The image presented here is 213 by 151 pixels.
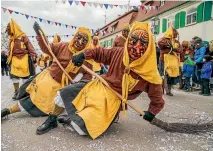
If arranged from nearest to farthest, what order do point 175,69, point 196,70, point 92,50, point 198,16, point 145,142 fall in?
point 145,142 < point 92,50 < point 175,69 < point 196,70 < point 198,16

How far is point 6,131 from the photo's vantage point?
11.9 feet

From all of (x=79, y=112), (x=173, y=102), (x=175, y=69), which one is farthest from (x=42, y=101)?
(x=175, y=69)

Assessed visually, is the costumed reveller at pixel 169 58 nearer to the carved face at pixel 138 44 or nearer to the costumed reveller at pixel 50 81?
the costumed reveller at pixel 50 81

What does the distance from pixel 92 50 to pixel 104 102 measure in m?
0.71

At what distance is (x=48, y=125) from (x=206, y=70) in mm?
5414

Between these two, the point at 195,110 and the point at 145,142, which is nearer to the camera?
the point at 145,142

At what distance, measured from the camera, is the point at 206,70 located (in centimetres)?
759

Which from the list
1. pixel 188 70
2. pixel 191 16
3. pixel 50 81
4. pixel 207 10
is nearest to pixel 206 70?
pixel 188 70

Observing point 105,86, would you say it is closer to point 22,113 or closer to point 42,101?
point 42,101

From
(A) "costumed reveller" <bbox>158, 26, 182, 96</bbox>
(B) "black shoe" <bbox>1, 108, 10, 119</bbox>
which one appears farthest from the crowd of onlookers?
(B) "black shoe" <bbox>1, 108, 10, 119</bbox>

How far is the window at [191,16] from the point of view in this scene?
1738cm

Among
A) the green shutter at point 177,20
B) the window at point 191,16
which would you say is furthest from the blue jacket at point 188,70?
the green shutter at point 177,20

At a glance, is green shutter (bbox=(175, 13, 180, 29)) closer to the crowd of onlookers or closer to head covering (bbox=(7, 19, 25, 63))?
the crowd of onlookers

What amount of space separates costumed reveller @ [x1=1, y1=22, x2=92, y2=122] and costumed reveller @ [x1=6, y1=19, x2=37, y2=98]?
192 cm
